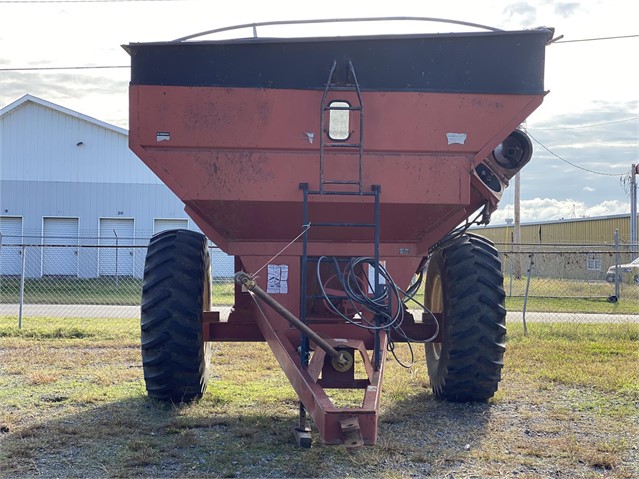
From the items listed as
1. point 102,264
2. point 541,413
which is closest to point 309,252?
point 541,413

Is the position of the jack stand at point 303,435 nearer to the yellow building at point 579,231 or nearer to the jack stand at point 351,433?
the jack stand at point 351,433

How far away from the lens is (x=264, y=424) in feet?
19.8

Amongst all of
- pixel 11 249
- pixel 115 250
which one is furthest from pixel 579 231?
pixel 11 249

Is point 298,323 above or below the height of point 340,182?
below

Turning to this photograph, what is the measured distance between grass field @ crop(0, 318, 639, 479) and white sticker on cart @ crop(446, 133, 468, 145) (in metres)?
2.17

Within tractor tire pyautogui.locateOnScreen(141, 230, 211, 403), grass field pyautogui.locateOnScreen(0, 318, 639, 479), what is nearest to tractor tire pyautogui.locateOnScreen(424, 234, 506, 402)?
grass field pyautogui.locateOnScreen(0, 318, 639, 479)

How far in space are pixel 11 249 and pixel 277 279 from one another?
23.4 metres

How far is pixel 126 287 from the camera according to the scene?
2191 cm

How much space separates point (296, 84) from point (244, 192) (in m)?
0.88

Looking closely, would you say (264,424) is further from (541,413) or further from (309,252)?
(541,413)

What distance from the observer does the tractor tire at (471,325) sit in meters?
6.56

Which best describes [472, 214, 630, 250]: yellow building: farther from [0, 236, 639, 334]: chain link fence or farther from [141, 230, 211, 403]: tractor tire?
[141, 230, 211, 403]: tractor tire

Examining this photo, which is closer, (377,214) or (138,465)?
(138,465)

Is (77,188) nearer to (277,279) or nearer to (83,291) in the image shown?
(83,291)
